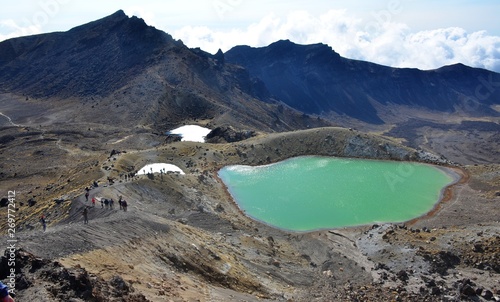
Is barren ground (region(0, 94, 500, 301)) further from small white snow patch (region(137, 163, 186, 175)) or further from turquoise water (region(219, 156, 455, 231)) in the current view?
turquoise water (region(219, 156, 455, 231))

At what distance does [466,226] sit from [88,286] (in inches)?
1518

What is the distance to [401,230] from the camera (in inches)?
1649

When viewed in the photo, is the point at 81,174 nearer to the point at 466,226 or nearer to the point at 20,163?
Answer: the point at 20,163

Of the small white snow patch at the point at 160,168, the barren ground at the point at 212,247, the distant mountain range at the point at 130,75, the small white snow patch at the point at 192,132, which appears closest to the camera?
the barren ground at the point at 212,247

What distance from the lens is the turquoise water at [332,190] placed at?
1898 inches

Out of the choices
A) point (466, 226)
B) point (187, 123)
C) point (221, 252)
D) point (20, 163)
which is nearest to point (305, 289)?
point (221, 252)

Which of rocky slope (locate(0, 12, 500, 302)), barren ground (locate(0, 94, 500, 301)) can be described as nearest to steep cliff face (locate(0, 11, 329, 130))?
rocky slope (locate(0, 12, 500, 302))

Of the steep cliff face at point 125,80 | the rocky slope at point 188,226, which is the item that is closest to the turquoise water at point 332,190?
the rocky slope at point 188,226

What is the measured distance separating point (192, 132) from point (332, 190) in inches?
1921

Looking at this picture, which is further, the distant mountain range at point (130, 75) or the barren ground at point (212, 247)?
the distant mountain range at point (130, 75)

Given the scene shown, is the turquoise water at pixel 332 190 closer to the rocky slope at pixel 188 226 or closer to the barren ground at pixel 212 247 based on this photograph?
the rocky slope at pixel 188 226

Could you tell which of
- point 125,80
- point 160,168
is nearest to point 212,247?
point 160,168

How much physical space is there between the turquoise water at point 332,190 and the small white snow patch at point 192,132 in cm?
2910

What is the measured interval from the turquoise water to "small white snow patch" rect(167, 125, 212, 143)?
2910 cm
